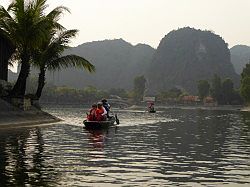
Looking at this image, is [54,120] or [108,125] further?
[54,120]

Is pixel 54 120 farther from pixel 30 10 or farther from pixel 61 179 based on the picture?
pixel 61 179

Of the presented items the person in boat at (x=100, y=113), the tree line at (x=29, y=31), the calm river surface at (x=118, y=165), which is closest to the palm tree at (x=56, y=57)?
the tree line at (x=29, y=31)

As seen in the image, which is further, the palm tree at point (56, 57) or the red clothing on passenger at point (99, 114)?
the palm tree at point (56, 57)

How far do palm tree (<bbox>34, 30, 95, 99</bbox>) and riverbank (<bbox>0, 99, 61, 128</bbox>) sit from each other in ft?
13.6

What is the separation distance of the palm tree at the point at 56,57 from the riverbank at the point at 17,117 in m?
4.14

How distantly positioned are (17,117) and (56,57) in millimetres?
10819

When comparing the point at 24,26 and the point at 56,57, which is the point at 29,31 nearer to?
the point at 24,26

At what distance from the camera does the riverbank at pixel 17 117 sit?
35.0 metres

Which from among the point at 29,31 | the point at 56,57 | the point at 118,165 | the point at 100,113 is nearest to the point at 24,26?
the point at 29,31

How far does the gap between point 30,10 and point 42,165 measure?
27218 mm

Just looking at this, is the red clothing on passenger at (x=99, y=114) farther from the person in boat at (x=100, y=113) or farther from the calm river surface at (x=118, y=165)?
the calm river surface at (x=118, y=165)

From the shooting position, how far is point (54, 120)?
4638 cm

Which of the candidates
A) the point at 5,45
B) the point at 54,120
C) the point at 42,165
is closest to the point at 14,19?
the point at 5,45

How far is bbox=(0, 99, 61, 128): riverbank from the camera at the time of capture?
3498cm
